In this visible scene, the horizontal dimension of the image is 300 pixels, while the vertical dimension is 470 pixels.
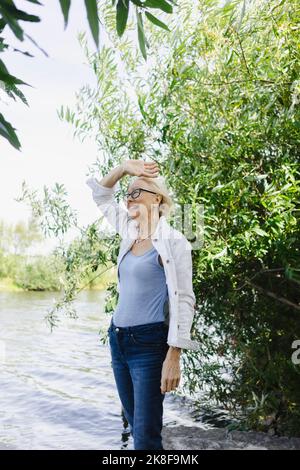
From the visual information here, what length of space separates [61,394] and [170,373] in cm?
677

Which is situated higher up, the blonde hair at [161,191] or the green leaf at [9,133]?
the blonde hair at [161,191]

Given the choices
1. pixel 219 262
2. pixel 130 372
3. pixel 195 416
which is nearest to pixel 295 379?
pixel 219 262

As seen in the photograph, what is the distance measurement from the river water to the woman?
315 cm

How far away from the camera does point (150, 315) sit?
319cm

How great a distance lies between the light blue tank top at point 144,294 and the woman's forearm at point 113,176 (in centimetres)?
55

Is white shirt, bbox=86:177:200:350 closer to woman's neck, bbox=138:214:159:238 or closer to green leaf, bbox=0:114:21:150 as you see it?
woman's neck, bbox=138:214:159:238

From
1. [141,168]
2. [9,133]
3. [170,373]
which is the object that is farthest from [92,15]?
[170,373]

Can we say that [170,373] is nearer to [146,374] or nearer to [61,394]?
[146,374]

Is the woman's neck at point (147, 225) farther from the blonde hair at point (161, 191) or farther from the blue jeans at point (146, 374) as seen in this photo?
the blue jeans at point (146, 374)

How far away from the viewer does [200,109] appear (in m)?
5.10

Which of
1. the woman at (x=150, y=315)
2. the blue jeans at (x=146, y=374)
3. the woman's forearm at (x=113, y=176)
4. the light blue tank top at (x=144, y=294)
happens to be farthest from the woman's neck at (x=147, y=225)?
the blue jeans at (x=146, y=374)

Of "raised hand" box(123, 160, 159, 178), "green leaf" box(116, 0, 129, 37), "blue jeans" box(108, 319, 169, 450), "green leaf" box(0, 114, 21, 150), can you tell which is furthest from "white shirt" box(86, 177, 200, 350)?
"green leaf" box(0, 114, 21, 150)

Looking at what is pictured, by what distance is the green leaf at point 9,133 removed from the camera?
1707mm
